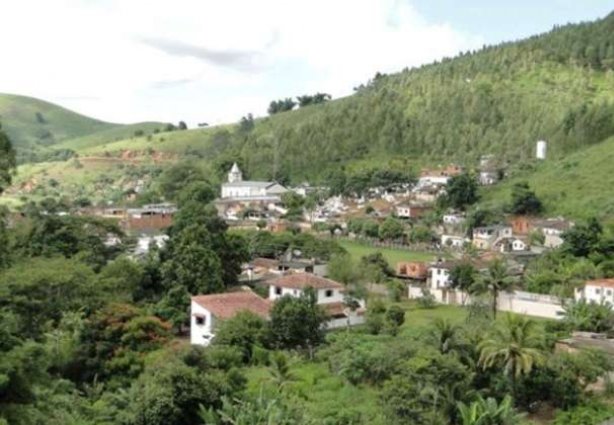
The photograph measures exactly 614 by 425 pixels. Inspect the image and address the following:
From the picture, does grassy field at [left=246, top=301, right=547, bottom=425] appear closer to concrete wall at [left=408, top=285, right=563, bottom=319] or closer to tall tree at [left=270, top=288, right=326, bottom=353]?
tall tree at [left=270, top=288, right=326, bottom=353]

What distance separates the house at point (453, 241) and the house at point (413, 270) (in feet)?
38.7

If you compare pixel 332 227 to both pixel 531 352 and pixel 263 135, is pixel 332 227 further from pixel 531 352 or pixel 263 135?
pixel 263 135

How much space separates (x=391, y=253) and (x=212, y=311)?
27.8m

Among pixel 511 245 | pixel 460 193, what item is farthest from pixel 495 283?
pixel 460 193

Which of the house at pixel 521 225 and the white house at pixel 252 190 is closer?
the house at pixel 521 225

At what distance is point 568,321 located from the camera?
117 feet

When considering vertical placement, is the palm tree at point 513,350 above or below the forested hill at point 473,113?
below

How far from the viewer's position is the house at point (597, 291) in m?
40.1

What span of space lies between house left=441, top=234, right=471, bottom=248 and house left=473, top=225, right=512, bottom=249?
898 millimetres

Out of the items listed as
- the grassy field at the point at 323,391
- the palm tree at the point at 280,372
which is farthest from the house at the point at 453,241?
the palm tree at the point at 280,372

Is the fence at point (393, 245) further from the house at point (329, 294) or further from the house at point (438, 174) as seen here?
the house at point (329, 294)

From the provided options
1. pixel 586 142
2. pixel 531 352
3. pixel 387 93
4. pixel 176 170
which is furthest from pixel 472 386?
pixel 387 93

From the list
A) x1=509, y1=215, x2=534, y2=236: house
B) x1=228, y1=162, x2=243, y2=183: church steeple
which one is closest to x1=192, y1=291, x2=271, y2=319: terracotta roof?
x1=509, y1=215, x2=534, y2=236: house

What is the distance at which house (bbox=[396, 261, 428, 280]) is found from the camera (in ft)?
163
